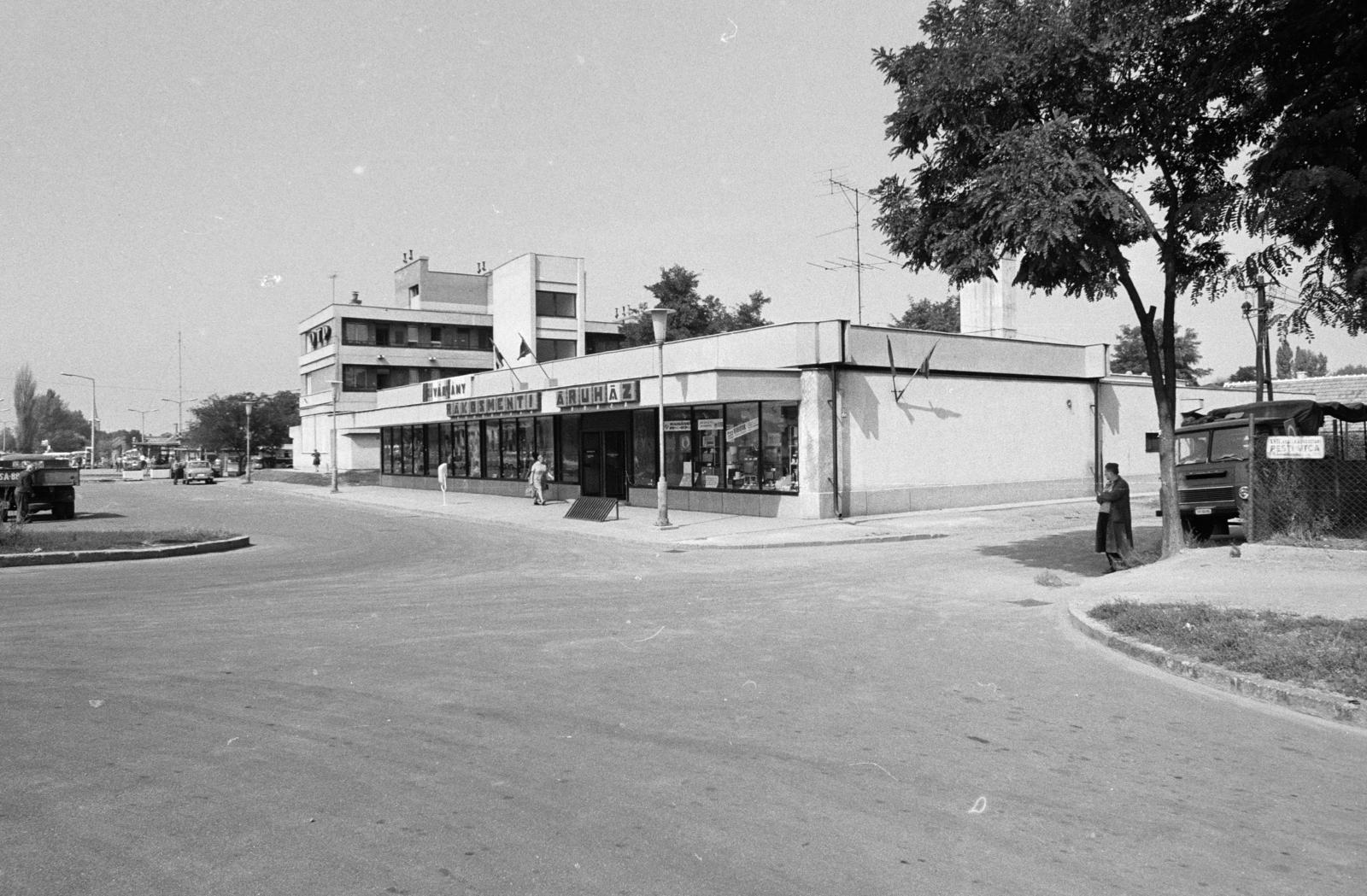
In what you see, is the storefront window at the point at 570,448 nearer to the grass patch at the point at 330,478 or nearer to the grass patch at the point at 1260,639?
the grass patch at the point at 330,478

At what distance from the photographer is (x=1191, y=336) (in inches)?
2594

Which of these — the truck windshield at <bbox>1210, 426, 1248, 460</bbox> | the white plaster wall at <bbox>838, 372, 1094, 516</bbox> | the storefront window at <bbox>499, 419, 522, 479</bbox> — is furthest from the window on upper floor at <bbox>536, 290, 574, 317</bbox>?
the truck windshield at <bbox>1210, 426, 1248, 460</bbox>

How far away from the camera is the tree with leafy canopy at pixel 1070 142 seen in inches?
484

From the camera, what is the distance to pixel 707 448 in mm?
25844

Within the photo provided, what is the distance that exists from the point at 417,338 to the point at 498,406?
4157cm

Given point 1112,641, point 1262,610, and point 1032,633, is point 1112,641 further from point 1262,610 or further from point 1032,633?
point 1262,610

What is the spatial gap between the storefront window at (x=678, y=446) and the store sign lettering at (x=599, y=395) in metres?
1.10

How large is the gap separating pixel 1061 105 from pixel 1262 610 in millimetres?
7889

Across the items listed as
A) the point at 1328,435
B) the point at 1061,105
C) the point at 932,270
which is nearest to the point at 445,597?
the point at 932,270

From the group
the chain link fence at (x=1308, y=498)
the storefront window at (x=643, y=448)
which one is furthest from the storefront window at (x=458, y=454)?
the chain link fence at (x=1308, y=498)

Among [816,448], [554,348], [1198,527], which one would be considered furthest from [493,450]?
[554,348]

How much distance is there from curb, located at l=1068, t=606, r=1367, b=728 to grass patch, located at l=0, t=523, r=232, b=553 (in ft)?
51.3

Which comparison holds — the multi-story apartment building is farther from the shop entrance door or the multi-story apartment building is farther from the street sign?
the street sign

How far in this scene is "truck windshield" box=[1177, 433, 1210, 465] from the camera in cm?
1830
